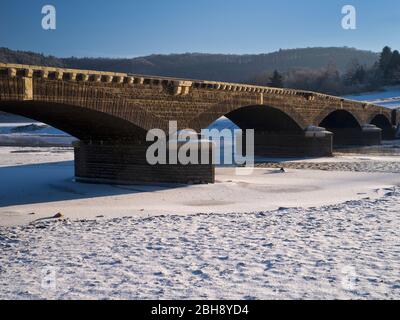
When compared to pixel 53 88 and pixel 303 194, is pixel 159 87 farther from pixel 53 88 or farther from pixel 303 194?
pixel 303 194

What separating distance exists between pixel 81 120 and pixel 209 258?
1557 cm

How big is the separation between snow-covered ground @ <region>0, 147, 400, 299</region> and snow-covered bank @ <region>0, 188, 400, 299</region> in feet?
0.06

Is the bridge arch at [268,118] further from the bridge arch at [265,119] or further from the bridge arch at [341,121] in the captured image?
the bridge arch at [341,121]

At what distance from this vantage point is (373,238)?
9.01 m

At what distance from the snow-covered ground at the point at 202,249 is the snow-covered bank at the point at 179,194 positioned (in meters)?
0.11

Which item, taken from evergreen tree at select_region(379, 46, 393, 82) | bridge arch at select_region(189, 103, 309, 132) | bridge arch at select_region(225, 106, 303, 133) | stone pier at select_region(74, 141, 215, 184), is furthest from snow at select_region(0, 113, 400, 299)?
evergreen tree at select_region(379, 46, 393, 82)

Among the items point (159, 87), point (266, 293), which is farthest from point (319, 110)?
point (266, 293)

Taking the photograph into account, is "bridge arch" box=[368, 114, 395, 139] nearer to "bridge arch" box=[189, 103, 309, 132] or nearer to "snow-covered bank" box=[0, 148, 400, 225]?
"bridge arch" box=[189, 103, 309, 132]

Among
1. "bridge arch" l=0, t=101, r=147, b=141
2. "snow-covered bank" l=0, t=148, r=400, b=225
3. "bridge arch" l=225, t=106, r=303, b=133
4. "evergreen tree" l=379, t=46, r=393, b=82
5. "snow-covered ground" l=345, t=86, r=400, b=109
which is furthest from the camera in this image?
"evergreen tree" l=379, t=46, r=393, b=82

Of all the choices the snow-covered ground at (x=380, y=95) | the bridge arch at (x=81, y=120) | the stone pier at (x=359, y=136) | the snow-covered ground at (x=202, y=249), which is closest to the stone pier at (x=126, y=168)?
the bridge arch at (x=81, y=120)

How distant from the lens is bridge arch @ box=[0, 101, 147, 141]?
19.2 meters

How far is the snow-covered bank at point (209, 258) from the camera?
6367 millimetres

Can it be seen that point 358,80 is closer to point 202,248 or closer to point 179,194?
point 179,194

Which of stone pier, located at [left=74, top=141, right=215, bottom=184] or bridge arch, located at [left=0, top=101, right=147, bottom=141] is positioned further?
stone pier, located at [left=74, top=141, right=215, bottom=184]
